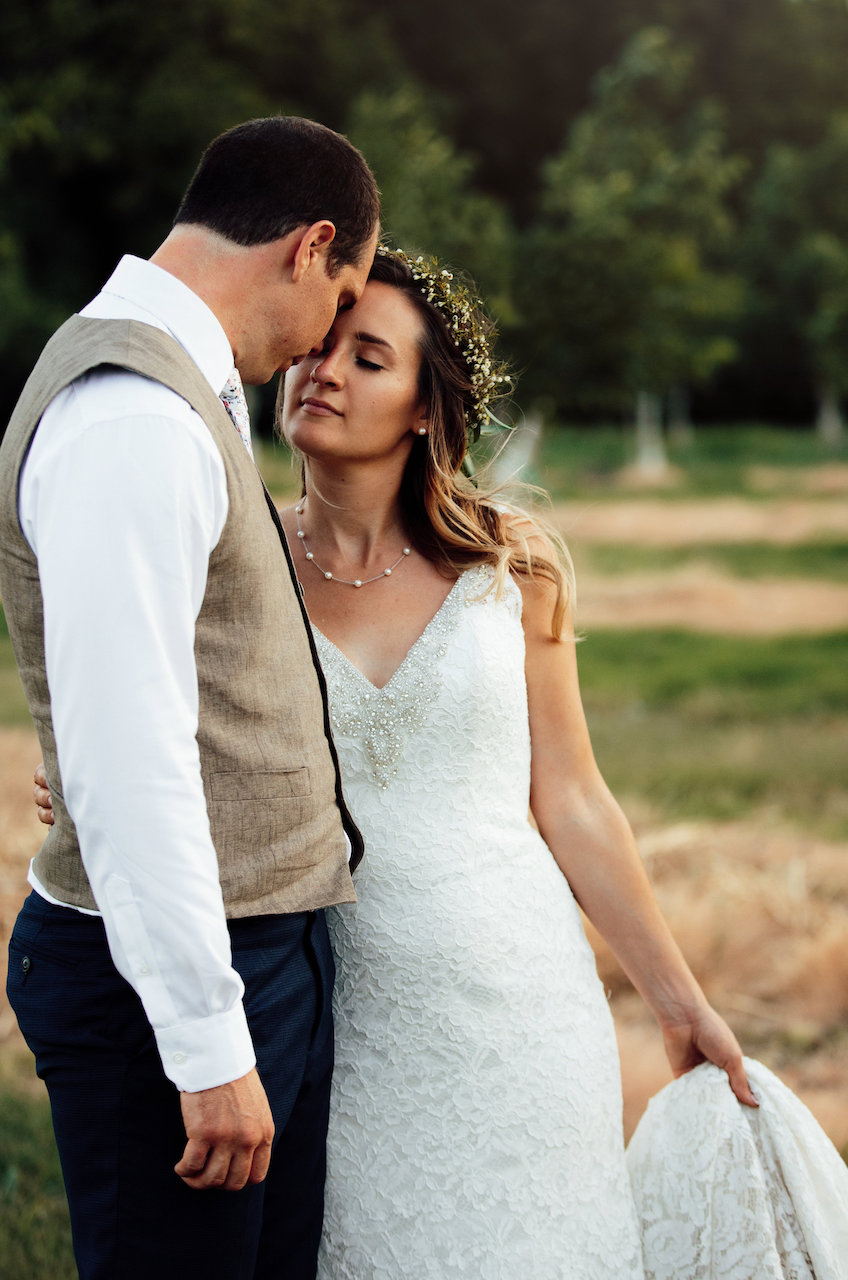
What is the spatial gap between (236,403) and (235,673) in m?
0.49

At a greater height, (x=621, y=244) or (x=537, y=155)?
(x=537, y=155)

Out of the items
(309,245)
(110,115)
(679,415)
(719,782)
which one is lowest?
(719,782)

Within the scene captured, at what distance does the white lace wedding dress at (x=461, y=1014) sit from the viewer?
2.24 metres

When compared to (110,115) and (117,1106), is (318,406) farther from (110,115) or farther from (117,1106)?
(110,115)

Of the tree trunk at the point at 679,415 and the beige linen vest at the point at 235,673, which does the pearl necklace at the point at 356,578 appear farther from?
the tree trunk at the point at 679,415

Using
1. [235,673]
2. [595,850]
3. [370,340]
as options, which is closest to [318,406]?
[370,340]

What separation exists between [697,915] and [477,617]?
2627 mm

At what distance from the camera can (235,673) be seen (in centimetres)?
169

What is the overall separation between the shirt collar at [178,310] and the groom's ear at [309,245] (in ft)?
0.58

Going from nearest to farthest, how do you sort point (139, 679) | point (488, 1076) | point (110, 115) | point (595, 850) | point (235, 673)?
point (139, 679)
point (235, 673)
point (488, 1076)
point (595, 850)
point (110, 115)

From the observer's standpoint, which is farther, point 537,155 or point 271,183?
point 537,155

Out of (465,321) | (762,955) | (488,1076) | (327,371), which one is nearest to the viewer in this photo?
(488,1076)

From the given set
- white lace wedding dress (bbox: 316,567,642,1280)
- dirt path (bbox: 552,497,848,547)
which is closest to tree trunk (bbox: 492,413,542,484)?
white lace wedding dress (bbox: 316,567,642,1280)

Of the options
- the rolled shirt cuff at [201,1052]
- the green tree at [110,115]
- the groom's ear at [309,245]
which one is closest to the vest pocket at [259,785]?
the rolled shirt cuff at [201,1052]
